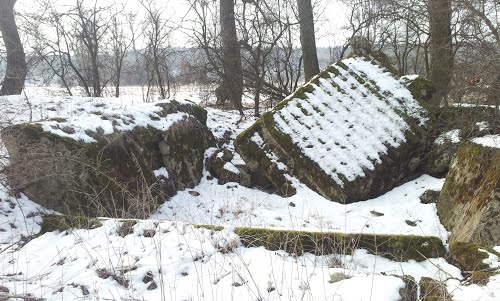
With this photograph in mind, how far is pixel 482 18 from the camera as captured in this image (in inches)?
261

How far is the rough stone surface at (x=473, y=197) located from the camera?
3.40 metres

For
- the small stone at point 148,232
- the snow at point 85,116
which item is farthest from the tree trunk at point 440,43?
the small stone at point 148,232

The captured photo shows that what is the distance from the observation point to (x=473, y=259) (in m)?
2.56

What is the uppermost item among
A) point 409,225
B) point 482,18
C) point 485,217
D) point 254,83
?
point 482,18

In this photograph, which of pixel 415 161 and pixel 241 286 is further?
pixel 415 161

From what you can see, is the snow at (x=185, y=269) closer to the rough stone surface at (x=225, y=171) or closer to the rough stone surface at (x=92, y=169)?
the rough stone surface at (x=92, y=169)

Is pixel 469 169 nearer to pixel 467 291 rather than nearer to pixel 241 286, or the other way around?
pixel 467 291

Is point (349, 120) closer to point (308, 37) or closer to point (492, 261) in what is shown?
point (492, 261)

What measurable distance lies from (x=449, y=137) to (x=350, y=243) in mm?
3305

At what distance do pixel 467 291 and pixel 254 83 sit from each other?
8432 mm

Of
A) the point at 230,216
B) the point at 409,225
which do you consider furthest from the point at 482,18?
the point at 230,216

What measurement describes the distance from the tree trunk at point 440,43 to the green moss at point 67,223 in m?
6.46

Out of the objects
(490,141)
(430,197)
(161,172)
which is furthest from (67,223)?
(490,141)

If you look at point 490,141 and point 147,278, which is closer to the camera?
point 147,278
